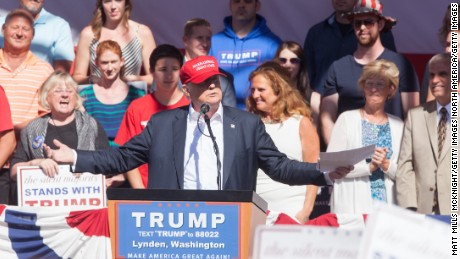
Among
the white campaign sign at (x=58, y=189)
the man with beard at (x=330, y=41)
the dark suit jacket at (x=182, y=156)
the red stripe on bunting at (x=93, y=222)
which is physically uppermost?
the man with beard at (x=330, y=41)

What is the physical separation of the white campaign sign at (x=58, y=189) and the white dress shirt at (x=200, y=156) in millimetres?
1514

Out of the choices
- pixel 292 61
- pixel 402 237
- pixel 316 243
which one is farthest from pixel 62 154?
pixel 402 237

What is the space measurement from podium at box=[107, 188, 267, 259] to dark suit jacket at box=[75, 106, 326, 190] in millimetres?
1228

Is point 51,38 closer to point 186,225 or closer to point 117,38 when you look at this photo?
point 117,38

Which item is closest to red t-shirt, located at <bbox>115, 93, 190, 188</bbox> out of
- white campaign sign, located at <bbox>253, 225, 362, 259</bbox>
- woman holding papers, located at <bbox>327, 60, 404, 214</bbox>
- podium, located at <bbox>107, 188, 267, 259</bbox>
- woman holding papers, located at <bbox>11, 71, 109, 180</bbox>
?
woman holding papers, located at <bbox>11, 71, 109, 180</bbox>

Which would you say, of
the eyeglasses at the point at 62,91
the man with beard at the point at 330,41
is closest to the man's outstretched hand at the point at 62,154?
the eyeglasses at the point at 62,91

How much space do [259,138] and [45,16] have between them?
3.98m

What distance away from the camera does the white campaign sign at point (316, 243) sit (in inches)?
107

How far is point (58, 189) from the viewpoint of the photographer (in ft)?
24.8

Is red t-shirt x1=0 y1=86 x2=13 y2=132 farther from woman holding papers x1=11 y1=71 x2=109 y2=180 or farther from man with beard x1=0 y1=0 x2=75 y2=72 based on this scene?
man with beard x1=0 y1=0 x2=75 y2=72

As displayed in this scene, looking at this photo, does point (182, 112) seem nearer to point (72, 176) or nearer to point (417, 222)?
point (72, 176)

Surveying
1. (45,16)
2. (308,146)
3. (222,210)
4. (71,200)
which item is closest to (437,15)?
(308,146)

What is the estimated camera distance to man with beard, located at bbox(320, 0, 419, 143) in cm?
854

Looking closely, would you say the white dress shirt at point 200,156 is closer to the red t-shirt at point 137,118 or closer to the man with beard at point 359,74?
the red t-shirt at point 137,118
